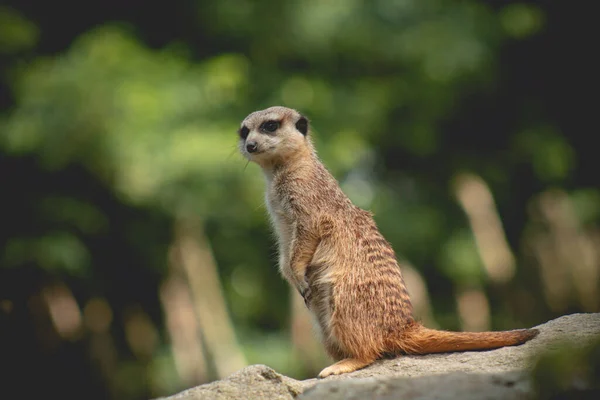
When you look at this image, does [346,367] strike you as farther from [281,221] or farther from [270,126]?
[270,126]

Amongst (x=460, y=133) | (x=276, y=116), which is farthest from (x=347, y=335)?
(x=460, y=133)

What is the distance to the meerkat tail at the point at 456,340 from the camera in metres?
2.96

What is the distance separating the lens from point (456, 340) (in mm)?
3014

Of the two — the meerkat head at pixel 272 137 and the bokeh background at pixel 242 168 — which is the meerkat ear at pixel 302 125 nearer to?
the meerkat head at pixel 272 137

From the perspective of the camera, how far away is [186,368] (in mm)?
9312

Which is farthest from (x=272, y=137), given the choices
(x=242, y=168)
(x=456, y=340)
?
(x=242, y=168)

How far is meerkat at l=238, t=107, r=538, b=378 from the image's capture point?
315 cm

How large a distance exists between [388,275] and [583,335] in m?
0.75

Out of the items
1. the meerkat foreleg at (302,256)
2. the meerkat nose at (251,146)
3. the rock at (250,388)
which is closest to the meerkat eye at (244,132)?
the meerkat nose at (251,146)

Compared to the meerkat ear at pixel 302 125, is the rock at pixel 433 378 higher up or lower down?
lower down

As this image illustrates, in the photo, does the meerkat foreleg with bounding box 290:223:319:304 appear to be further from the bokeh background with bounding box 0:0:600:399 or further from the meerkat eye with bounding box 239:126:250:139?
the bokeh background with bounding box 0:0:600:399

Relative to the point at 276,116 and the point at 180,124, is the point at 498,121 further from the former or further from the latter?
the point at 276,116

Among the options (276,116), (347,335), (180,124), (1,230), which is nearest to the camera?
(347,335)

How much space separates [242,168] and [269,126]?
181 inches
